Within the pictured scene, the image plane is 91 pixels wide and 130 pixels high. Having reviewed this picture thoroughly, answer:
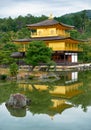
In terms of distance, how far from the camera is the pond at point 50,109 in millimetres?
13562

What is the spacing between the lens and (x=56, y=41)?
140 feet

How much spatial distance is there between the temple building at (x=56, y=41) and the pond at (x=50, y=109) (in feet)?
60.5

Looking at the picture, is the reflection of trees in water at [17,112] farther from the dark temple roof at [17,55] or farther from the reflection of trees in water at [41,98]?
the dark temple roof at [17,55]

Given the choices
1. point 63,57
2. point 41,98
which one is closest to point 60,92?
point 41,98

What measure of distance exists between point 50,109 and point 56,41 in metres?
27.0

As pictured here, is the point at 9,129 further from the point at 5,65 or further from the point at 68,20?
the point at 68,20

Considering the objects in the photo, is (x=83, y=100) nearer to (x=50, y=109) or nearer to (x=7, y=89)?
(x=50, y=109)

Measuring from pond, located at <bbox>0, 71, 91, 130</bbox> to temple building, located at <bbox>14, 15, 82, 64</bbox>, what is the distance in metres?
18.4

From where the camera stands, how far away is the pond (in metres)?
13.6

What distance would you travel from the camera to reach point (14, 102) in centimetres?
1641

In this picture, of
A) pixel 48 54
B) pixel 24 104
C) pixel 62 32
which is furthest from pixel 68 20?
pixel 24 104

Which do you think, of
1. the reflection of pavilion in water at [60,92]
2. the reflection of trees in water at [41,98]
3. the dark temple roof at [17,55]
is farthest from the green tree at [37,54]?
the dark temple roof at [17,55]

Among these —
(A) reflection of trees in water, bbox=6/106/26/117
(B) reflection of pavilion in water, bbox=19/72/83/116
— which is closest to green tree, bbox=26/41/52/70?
(B) reflection of pavilion in water, bbox=19/72/83/116

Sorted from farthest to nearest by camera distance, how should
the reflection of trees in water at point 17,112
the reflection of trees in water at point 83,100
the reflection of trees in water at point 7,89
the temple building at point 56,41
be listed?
Answer: the temple building at point 56,41 → the reflection of trees in water at point 7,89 → the reflection of trees in water at point 83,100 → the reflection of trees in water at point 17,112
